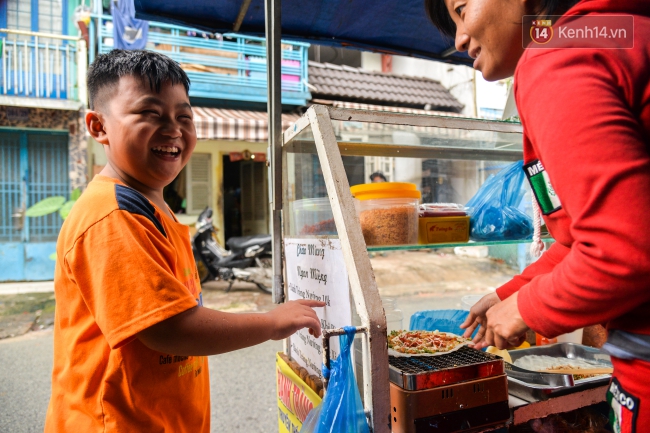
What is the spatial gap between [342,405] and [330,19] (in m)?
2.06

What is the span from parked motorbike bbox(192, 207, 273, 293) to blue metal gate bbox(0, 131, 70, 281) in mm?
3203

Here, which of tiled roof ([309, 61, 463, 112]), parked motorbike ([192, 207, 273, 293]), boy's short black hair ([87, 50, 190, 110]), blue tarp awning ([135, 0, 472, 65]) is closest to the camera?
boy's short black hair ([87, 50, 190, 110])

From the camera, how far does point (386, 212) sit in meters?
1.46

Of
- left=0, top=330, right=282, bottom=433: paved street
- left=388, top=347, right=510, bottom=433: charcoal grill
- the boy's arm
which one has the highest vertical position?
the boy's arm

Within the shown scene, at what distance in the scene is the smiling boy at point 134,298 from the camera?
2.93ft

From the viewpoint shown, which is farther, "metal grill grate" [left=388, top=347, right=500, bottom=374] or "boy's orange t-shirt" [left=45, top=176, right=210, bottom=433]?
"metal grill grate" [left=388, top=347, right=500, bottom=374]

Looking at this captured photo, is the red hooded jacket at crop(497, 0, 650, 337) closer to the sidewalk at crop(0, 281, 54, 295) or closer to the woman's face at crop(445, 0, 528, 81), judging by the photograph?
the woman's face at crop(445, 0, 528, 81)

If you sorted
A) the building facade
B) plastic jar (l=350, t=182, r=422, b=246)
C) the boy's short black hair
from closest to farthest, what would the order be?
the boy's short black hair
plastic jar (l=350, t=182, r=422, b=246)
the building facade

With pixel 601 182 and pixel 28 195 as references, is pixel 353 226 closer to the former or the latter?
pixel 601 182

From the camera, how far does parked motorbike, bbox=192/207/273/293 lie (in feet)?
22.5

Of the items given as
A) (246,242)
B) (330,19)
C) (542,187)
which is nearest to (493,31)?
(542,187)

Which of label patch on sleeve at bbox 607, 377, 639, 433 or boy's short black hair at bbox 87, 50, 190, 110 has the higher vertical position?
boy's short black hair at bbox 87, 50, 190, 110

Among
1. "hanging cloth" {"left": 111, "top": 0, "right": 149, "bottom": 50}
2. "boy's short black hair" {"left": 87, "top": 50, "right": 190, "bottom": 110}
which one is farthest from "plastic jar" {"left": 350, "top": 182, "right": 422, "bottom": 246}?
"hanging cloth" {"left": 111, "top": 0, "right": 149, "bottom": 50}

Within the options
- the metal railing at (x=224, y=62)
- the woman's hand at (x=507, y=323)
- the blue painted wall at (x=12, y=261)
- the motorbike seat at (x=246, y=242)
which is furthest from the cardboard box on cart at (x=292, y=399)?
the blue painted wall at (x=12, y=261)
